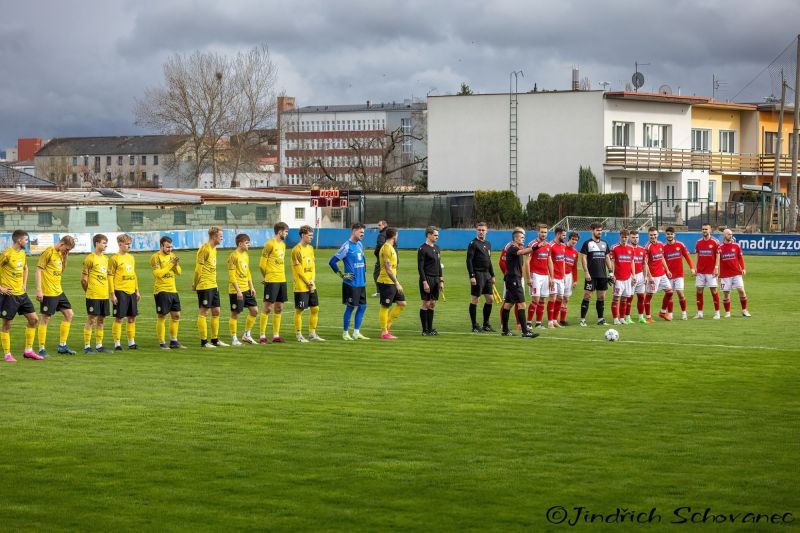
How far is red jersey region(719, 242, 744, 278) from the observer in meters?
27.2

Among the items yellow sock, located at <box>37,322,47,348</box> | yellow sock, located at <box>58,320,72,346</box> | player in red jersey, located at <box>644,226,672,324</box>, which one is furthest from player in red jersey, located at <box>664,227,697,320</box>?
yellow sock, located at <box>37,322,47,348</box>

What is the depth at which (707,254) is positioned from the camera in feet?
89.5

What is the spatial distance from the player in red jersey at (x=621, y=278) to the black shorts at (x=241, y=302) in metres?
8.60

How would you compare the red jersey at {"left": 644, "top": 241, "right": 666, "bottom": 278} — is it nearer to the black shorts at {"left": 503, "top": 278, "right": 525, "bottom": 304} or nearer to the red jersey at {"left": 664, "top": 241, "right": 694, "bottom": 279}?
the red jersey at {"left": 664, "top": 241, "right": 694, "bottom": 279}

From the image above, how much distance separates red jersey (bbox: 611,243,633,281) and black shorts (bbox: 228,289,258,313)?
8.90m

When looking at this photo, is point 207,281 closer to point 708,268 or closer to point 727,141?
point 708,268

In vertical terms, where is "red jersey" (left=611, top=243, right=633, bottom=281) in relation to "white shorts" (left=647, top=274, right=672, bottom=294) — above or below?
above

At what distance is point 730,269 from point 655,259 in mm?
1967

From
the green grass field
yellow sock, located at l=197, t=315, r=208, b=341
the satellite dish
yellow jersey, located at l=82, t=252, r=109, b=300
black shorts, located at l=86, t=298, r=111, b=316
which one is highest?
the satellite dish

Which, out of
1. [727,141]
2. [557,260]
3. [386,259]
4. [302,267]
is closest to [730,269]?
[557,260]

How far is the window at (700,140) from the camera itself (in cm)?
7612

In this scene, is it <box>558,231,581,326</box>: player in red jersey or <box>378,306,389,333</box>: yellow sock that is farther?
<box>558,231,581,326</box>: player in red jersey

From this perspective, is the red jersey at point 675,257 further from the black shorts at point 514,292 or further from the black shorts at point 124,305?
the black shorts at point 124,305

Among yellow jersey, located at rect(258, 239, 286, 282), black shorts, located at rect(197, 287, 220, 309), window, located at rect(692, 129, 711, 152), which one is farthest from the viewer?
window, located at rect(692, 129, 711, 152)
